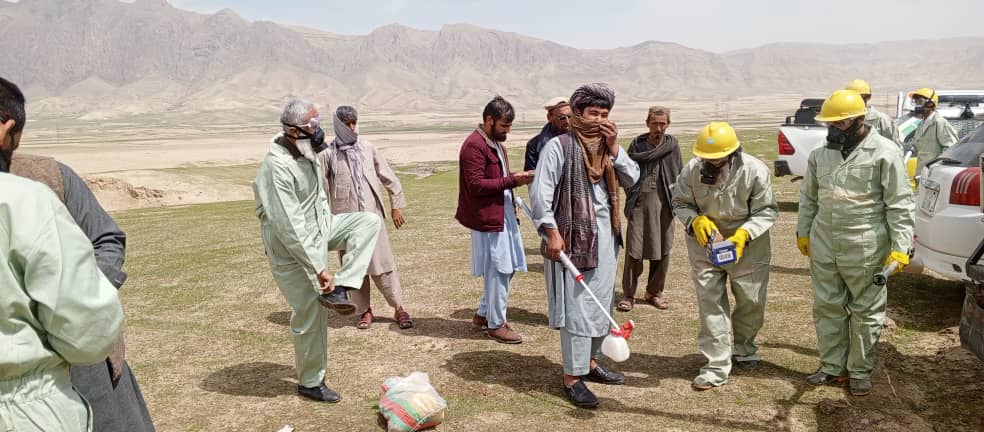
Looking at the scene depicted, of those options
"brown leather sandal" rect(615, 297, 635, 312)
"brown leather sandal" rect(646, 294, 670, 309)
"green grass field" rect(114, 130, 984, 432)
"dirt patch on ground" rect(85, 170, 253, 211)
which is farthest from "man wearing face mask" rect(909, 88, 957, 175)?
"dirt patch on ground" rect(85, 170, 253, 211)

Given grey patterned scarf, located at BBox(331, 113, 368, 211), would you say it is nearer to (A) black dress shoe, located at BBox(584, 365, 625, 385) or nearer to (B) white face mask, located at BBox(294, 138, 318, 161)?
(B) white face mask, located at BBox(294, 138, 318, 161)

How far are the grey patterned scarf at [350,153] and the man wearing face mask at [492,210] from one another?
945mm

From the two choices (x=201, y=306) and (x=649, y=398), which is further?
(x=201, y=306)

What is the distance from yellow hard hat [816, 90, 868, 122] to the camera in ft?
15.3

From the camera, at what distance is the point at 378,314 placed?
281 inches

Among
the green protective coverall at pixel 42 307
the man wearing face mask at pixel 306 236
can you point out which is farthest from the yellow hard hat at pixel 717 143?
the green protective coverall at pixel 42 307

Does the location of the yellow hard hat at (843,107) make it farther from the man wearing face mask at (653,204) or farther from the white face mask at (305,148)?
the white face mask at (305,148)

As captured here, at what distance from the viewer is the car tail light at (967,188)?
215 inches

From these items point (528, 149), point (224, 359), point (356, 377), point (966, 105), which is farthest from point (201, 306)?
point (966, 105)

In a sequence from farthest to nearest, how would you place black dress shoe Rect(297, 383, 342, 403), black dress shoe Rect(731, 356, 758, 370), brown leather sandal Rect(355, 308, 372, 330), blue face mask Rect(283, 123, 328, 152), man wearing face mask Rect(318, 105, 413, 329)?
brown leather sandal Rect(355, 308, 372, 330)
man wearing face mask Rect(318, 105, 413, 329)
black dress shoe Rect(731, 356, 758, 370)
black dress shoe Rect(297, 383, 342, 403)
blue face mask Rect(283, 123, 328, 152)

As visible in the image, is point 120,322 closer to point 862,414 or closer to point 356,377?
point 356,377

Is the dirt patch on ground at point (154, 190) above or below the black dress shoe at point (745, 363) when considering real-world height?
below

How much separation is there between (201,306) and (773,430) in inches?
222

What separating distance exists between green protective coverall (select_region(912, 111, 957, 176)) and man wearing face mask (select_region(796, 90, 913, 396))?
218 inches
